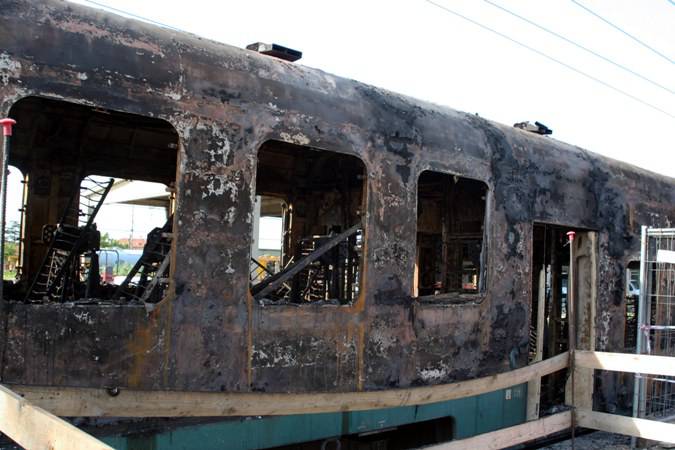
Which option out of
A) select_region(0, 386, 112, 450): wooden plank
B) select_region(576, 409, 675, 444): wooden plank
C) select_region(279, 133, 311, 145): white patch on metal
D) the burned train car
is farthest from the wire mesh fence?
select_region(0, 386, 112, 450): wooden plank

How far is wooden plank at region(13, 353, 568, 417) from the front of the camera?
9.93ft

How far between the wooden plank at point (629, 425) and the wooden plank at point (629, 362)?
1.33ft

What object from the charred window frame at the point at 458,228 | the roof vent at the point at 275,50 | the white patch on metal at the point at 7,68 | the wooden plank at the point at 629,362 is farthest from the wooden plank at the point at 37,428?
the charred window frame at the point at 458,228

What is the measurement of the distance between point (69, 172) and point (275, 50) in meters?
2.65

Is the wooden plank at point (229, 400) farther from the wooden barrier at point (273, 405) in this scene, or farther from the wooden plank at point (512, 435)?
the wooden plank at point (512, 435)

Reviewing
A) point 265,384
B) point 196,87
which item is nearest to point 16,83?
point 196,87

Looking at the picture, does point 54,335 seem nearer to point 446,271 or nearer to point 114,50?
point 114,50

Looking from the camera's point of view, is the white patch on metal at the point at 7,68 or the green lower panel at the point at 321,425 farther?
the green lower panel at the point at 321,425

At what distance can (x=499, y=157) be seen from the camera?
217 inches

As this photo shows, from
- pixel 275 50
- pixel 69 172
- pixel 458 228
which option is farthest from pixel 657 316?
pixel 69 172

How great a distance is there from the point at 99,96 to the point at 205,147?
0.63 m

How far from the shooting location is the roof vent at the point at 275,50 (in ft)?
14.4

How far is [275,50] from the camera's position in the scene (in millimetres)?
4406

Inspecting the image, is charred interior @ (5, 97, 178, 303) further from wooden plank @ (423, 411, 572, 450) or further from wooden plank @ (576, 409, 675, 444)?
wooden plank @ (576, 409, 675, 444)
